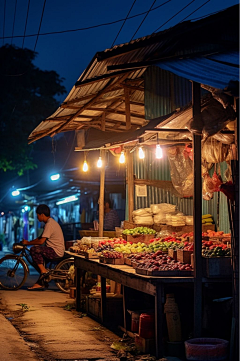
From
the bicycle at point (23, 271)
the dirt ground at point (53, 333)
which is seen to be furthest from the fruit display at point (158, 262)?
the bicycle at point (23, 271)

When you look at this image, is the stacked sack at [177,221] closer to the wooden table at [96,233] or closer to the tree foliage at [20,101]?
the wooden table at [96,233]

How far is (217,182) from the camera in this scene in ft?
36.7

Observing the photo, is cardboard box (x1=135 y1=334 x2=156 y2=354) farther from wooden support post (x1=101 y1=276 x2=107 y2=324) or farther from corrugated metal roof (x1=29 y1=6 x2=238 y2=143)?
corrugated metal roof (x1=29 y1=6 x2=238 y2=143)

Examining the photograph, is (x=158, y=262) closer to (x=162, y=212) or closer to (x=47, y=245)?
(x=162, y=212)

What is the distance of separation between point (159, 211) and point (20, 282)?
Result: 13.6 feet

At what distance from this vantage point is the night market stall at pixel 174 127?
267 inches

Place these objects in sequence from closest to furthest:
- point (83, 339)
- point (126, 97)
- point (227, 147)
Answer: point (83, 339), point (227, 147), point (126, 97)

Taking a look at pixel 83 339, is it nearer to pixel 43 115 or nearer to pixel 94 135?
pixel 94 135

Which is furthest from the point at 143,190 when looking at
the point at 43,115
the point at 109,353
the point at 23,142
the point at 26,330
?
the point at 43,115

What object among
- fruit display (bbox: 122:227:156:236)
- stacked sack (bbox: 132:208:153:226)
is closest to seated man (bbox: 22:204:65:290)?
fruit display (bbox: 122:227:156:236)

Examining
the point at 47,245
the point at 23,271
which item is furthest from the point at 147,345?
the point at 23,271

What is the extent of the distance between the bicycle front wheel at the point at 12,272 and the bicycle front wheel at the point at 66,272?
35.9 inches

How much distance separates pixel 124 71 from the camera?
769 cm

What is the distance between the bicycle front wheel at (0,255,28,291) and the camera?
1342cm
